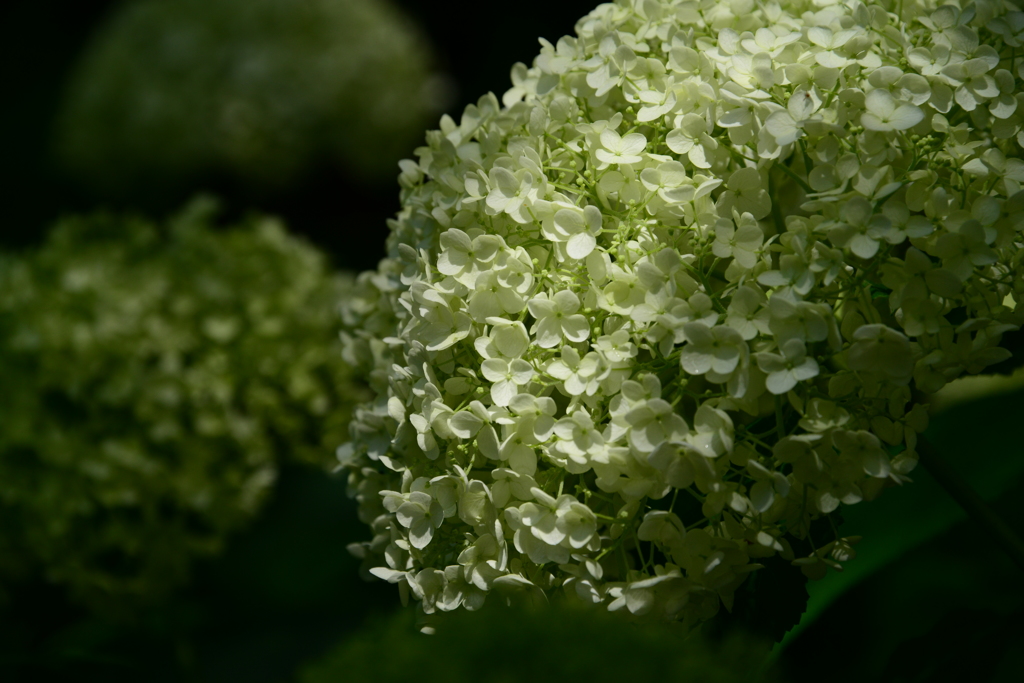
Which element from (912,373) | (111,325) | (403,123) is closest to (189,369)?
(111,325)

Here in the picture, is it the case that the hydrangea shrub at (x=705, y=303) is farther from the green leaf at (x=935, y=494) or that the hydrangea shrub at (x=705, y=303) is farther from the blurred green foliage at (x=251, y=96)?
the blurred green foliage at (x=251, y=96)

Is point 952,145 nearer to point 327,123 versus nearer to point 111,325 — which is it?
point 111,325

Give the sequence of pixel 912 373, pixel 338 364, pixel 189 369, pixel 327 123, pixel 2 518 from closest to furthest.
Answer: pixel 912 373 < pixel 2 518 < pixel 189 369 < pixel 338 364 < pixel 327 123

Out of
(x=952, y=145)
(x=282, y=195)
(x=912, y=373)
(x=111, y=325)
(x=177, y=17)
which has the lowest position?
(x=912, y=373)

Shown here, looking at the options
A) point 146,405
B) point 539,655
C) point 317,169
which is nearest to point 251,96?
point 317,169

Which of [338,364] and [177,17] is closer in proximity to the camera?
[338,364]

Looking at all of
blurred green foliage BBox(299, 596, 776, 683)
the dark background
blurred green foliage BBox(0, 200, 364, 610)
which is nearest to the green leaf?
blurred green foliage BBox(299, 596, 776, 683)

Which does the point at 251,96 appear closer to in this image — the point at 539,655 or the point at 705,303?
the point at 705,303
